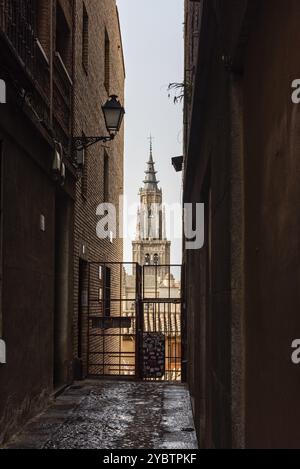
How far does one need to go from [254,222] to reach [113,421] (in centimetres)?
700

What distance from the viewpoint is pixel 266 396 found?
297cm

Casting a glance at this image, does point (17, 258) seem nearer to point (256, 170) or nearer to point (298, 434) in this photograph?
point (256, 170)

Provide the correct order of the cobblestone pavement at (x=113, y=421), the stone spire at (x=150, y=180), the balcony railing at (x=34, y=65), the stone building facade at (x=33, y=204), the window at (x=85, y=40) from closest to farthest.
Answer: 1. the balcony railing at (x=34, y=65)
2. the stone building facade at (x=33, y=204)
3. the cobblestone pavement at (x=113, y=421)
4. the window at (x=85, y=40)
5. the stone spire at (x=150, y=180)

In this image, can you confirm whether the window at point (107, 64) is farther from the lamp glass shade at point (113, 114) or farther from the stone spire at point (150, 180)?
the stone spire at point (150, 180)

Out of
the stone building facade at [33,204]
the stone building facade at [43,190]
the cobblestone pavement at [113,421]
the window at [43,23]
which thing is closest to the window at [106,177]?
the stone building facade at [43,190]

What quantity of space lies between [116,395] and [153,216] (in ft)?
360

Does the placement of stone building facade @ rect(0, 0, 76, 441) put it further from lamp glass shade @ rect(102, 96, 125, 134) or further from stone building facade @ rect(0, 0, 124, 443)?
lamp glass shade @ rect(102, 96, 125, 134)

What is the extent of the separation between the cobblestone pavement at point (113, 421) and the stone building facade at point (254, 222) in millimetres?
3335

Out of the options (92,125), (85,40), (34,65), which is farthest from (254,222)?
(92,125)

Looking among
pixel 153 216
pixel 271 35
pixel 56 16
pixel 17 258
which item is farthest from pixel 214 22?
pixel 153 216

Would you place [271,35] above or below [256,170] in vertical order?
above

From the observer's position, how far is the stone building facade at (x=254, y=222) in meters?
2.41

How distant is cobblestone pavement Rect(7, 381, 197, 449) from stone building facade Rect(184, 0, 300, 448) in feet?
A: 10.9

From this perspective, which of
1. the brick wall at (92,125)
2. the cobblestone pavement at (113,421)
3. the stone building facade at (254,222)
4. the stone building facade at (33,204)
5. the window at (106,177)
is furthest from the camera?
the window at (106,177)
